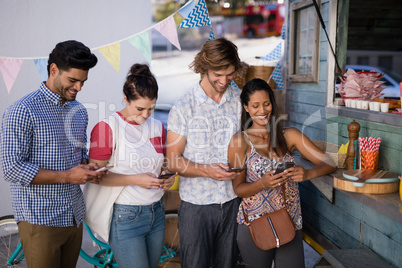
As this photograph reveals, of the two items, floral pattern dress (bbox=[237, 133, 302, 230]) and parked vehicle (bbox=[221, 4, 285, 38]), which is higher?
parked vehicle (bbox=[221, 4, 285, 38])

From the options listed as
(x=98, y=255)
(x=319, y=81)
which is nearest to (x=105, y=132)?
(x=98, y=255)

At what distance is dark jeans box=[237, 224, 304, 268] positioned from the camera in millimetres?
2512

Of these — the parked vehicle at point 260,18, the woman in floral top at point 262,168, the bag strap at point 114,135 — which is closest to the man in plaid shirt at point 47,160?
the bag strap at point 114,135

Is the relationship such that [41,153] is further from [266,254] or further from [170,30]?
[170,30]

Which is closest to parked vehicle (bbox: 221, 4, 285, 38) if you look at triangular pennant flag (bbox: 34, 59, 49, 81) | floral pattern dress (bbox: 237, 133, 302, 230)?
triangular pennant flag (bbox: 34, 59, 49, 81)

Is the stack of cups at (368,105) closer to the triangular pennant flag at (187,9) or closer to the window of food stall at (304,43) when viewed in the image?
the window of food stall at (304,43)

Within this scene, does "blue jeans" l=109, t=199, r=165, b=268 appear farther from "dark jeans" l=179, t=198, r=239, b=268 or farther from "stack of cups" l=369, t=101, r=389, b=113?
"stack of cups" l=369, t=101, r=389, b=113

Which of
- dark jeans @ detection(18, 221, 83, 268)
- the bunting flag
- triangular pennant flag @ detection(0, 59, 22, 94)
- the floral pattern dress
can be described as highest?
triangular pennant flag @ detection(0, 59, 22, 94)

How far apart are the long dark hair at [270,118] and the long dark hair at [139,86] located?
22.9 inches

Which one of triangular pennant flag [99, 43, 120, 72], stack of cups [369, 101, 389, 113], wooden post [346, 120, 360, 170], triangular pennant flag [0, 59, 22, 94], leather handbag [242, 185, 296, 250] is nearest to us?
leather handbag [242, 185, 296, 250]

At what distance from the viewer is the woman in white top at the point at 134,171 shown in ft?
7.93

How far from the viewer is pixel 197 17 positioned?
12.3 feet

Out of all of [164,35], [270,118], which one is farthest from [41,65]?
[270,118]

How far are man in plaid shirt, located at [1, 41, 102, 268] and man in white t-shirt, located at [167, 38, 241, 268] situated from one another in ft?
1.91
